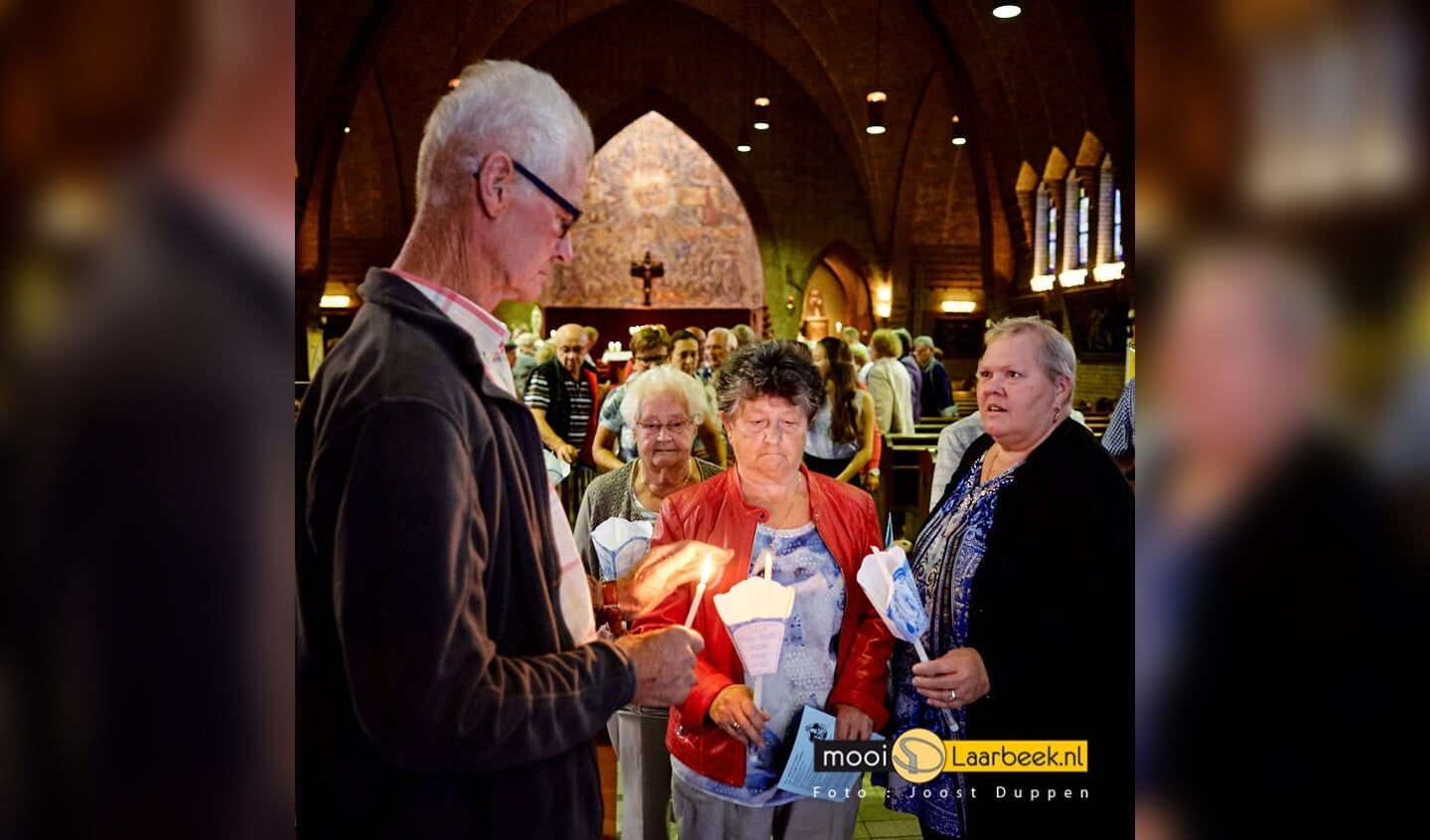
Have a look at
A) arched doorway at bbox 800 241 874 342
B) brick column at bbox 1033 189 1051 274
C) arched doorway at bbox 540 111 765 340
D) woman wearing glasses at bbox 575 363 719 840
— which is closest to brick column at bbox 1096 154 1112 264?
Result: brick column at bbox 1033 189 1051 274

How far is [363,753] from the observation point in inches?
51.9

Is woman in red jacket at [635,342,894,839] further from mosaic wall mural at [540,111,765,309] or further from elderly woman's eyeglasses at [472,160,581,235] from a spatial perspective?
mosaic wall mural at [540,111,765,309]

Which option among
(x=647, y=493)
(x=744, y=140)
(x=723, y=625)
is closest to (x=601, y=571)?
(x=647, y=493)

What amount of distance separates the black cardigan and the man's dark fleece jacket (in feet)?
3.03

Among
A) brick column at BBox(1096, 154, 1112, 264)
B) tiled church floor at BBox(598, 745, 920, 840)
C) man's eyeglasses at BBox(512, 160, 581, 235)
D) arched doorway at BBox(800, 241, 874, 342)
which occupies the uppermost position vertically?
arched doorway at BBox(800, 241, 874, 342)

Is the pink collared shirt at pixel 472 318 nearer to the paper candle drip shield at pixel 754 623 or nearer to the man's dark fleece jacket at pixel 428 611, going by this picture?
the man's dark fleece jacket at pixel 428 611

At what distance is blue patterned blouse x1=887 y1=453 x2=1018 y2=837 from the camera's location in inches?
75.7

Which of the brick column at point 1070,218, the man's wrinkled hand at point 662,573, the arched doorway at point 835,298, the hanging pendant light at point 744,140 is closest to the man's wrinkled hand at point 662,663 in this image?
the man's wrinkled hand at point 662,573

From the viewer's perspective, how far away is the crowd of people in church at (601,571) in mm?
1200

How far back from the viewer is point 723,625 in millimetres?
2051
